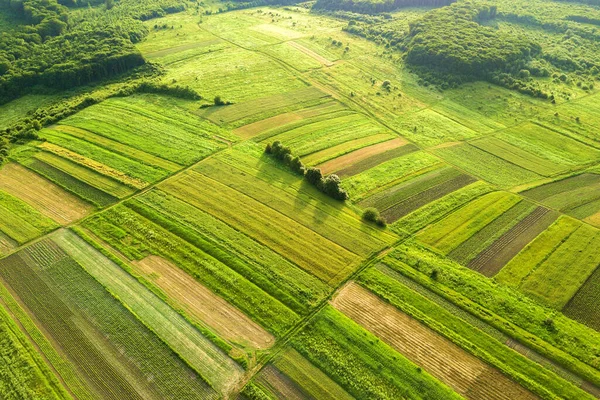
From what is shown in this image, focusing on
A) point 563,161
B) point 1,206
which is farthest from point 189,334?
point 563,161

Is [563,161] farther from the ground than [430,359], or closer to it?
farther from the ground

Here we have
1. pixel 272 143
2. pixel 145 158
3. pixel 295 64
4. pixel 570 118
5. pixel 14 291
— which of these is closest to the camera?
pixel 14 291

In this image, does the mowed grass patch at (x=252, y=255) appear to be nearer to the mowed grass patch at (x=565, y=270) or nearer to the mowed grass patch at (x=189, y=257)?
the mowed grass patch at (x=189, y=257)

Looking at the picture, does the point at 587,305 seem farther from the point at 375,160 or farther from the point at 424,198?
the point at 375,160

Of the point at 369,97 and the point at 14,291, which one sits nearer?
the point at 14,291

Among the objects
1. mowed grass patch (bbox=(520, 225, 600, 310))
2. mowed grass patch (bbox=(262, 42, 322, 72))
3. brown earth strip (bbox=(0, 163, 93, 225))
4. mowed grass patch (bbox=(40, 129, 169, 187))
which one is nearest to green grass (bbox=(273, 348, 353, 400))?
mowed grass patch (bbox=(520, 225, 600, 310))

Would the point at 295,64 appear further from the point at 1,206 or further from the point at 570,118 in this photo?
the point at 1,206

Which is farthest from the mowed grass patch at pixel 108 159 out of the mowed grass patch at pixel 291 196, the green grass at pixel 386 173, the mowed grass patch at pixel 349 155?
the green grass at pixel 386 173

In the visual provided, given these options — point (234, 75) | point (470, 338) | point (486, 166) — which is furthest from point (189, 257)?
point (234, 75)
